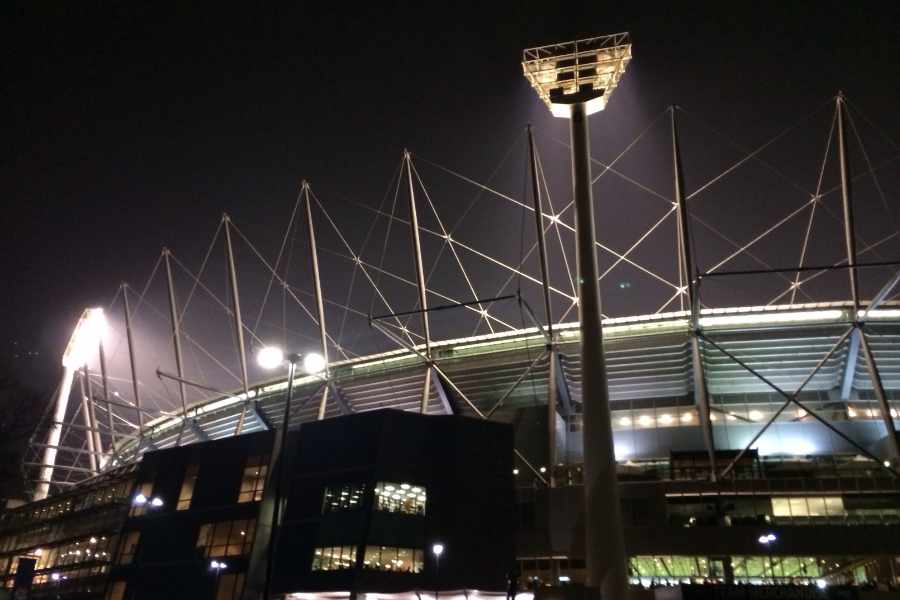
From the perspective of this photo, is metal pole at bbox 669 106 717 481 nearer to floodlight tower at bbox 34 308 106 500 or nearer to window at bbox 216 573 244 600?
window at bbox 216 573 244 600

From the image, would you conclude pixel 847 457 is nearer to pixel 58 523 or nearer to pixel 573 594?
pixel 573 594

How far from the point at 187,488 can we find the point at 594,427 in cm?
2563

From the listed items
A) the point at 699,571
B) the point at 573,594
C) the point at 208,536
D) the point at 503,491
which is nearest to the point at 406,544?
the point at 503,491

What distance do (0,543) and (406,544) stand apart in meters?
50.6

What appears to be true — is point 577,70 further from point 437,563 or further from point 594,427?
point 437,563

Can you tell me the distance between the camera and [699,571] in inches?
1496

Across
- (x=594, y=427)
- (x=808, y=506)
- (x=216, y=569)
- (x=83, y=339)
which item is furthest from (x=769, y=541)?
(x=83, y=339)

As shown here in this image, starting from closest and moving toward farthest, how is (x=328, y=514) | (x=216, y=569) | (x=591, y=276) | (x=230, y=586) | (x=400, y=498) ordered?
(x=400, y=498)
(x=328, y=514)
(x=591, y=276)
(x=230, y=586)
(x=216, y=569)

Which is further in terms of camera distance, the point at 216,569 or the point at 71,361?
the point at 71,361

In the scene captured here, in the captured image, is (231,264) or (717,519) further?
(231,264)

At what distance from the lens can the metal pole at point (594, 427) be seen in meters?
30.6

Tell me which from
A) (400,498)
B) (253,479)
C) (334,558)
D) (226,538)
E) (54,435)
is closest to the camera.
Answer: (334,558)

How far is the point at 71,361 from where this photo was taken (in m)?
78.6

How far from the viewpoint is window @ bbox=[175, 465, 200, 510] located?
4281 cm
